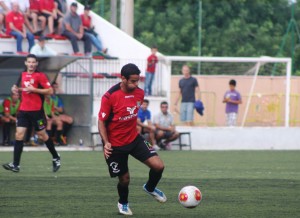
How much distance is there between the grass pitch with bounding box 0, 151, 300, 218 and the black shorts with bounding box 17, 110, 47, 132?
0.82 meters

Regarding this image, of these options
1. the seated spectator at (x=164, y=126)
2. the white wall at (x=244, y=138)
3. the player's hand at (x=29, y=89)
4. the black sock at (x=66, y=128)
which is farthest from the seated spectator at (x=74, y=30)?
the player's hand at (x=29, y=89)

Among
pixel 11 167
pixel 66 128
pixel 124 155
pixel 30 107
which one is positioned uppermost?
pixel 30 107

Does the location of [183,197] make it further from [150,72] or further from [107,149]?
[150,72]

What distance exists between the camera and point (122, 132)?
11062 millimetres

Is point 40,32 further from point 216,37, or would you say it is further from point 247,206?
point 216,37

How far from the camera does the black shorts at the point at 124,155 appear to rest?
11008 millimetres

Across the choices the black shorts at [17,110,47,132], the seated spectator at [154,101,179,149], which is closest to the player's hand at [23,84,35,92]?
the black shorts at [17,110,47,132]

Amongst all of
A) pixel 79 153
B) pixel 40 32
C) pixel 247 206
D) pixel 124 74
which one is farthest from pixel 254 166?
pixel 40 32

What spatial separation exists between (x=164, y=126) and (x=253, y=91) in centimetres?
695

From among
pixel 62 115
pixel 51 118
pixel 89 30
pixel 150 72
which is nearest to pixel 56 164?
pixel 51 118

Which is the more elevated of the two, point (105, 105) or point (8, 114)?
point (105, 105)

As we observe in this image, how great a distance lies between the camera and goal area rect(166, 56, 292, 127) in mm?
28938

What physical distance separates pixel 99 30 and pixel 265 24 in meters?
22.6

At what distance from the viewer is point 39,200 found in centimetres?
1221
